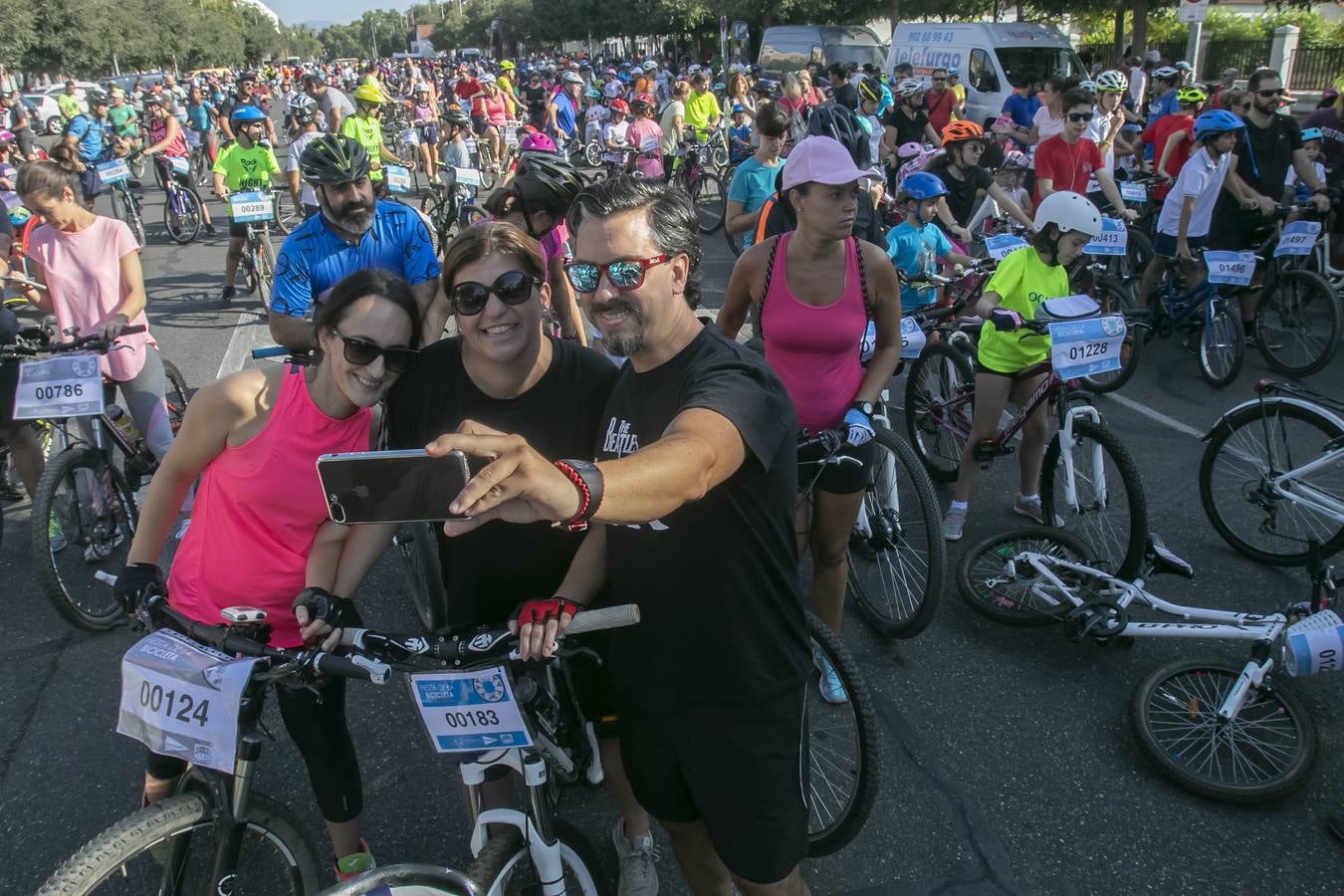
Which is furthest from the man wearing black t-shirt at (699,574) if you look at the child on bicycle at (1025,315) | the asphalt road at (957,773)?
the child on bicycle at (1025,315)

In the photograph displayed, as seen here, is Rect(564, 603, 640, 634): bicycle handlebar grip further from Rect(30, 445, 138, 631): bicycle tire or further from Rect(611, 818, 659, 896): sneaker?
Rect(30, 445, 138, 631): bicycle tire

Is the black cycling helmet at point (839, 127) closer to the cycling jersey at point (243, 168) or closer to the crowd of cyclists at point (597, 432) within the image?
the crowd of cyclists at point (597, 432)

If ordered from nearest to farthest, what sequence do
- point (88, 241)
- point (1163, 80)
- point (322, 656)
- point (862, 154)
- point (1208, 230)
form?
point (322, 656) < point (88, 241) < point (862, 154) < point (1208, 230) < point (1163, 80)

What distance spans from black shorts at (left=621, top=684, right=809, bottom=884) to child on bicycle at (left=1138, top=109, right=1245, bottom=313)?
6.43 meters

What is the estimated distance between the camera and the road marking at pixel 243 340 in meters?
7.79

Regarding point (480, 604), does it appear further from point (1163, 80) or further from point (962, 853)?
point (1163, 80)

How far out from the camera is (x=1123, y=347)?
6504 mm

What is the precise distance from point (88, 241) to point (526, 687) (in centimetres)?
400

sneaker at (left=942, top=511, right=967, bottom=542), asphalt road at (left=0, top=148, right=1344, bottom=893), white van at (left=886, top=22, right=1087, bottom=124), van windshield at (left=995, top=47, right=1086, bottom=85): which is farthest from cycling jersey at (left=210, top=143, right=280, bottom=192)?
van windshield at (left=995, top=47, right=1086, bottom=85)

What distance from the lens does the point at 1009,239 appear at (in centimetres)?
540

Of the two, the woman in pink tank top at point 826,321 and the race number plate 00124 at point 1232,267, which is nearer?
the woman in pink tank top at point 826,321

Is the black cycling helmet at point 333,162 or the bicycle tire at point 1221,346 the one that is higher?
the black cycling helmet at point 333,162

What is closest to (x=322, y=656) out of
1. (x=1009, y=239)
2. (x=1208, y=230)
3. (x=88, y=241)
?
(x=88, y=241)

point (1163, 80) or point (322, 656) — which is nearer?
point (322, 656)
